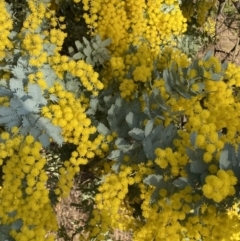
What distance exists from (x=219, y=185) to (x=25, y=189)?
1119mm

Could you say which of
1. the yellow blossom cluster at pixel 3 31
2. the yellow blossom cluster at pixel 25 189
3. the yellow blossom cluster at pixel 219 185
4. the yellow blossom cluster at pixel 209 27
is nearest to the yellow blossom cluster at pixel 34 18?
the yellow blossom cluster at pixel 3 31

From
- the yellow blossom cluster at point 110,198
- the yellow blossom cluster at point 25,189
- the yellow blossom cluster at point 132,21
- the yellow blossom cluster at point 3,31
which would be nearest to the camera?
the yellow blossom cluster at point 25,189

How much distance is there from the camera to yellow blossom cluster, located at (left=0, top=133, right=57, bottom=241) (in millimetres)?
2256

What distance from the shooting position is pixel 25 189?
2.33 meters

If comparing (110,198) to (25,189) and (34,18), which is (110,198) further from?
(34,18)

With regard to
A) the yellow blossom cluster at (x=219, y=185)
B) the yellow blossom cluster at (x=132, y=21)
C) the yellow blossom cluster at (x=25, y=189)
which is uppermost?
the yellow blossom cluster at (x=132, y=21)

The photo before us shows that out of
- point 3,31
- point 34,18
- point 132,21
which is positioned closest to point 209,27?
point 132,21

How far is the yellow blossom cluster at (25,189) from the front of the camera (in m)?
2.26

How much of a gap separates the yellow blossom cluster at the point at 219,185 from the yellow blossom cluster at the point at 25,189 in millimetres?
939

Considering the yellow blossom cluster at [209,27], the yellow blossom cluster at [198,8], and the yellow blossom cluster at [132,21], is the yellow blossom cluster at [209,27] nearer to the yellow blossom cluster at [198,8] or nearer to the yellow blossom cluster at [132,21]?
the yellow blossom cluster at [198,8]

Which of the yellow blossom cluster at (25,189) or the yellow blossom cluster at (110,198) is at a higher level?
the yellow blossom cluster at (25,189)

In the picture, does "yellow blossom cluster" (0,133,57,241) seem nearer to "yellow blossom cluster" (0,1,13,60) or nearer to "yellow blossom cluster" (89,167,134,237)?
"yellow blossom cluster" (89,167,134,237)

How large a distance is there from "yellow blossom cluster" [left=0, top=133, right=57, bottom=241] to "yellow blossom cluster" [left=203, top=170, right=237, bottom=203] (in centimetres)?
94

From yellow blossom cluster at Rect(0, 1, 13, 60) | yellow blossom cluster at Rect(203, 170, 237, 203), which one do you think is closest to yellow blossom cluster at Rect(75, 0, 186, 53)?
yellow blossom cluster at Rect(0, 1, 13, 60)
